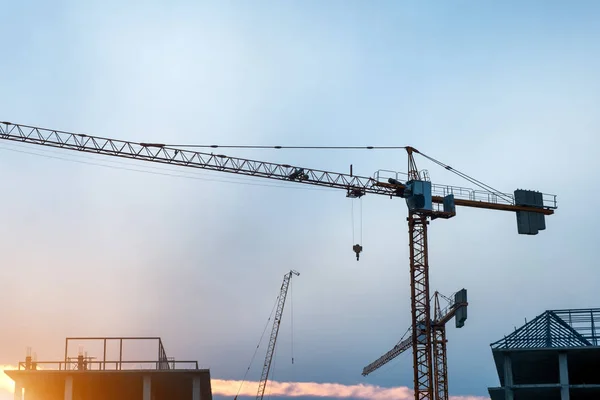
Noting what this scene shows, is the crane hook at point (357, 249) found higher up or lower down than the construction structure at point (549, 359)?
higher up

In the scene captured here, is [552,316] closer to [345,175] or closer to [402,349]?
[345,175]

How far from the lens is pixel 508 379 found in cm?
6662

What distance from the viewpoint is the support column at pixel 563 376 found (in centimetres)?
6419

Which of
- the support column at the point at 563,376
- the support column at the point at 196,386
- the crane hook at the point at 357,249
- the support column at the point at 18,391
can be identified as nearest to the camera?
the support column at the point at 196,386

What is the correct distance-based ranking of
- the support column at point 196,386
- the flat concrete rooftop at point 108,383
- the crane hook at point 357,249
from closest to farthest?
the flat concrete rooftop at point 108,383 < the support column at point 196,386 < the crane hook at point 357,249

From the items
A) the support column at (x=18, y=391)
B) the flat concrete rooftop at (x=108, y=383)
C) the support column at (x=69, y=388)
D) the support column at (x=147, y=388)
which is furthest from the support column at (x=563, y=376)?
the support column at (x=18, y=391)

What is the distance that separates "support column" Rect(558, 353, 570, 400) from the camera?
64.2 m

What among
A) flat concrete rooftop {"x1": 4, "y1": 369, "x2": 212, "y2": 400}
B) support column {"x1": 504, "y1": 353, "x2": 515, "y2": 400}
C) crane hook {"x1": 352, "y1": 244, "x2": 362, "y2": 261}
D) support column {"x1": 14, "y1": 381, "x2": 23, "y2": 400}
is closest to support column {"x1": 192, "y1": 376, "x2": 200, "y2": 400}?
flat concrete rooftop {"x1": 4, "y1": 369, "x2": 212, "y2": 400}

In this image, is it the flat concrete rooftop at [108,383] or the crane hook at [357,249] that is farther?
the crane hook at [357,249]

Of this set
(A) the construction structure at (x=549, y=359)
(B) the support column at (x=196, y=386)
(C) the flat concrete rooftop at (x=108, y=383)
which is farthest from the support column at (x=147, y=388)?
(A) the construction structure at (x=549, y=359)

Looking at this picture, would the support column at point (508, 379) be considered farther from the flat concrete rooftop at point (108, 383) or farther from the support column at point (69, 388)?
the support column at point (69, 388)

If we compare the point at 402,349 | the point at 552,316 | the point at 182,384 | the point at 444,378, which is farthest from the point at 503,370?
the point at 402,349

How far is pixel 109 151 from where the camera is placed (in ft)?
423

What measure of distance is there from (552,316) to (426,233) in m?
64.1
